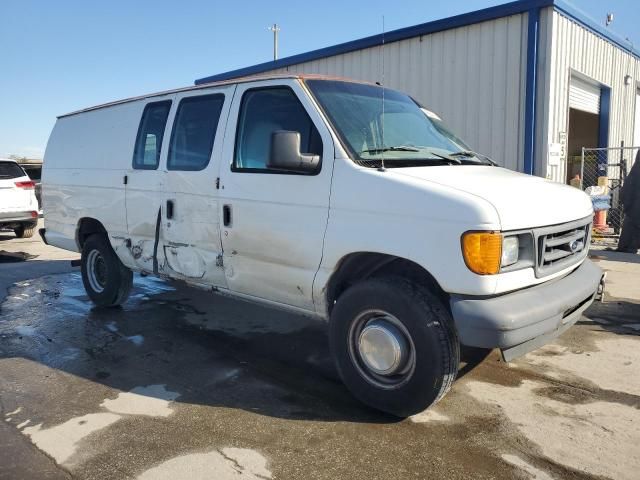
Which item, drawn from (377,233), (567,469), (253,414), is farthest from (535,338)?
(253,414)

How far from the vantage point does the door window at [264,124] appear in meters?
3.79

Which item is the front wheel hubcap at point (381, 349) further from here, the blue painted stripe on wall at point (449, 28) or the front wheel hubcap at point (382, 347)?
the blue painted stripe on wall at point (449, 28)

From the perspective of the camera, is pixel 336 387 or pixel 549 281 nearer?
pixel 549 281

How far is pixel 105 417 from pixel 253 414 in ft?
3.14

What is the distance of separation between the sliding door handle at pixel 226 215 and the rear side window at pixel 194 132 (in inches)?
17.7

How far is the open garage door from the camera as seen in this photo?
11.3 metres

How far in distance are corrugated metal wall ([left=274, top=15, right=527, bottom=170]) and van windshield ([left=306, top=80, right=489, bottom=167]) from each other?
6.09 metres

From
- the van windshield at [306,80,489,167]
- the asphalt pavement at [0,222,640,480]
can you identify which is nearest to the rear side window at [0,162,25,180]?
the asphalt pavement at [0,222,640,480]

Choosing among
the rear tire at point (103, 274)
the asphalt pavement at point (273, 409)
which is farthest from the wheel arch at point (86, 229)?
the asphalt pavement at point (273, 409)

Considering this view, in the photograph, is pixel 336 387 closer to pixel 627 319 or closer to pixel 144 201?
pixel 144 201

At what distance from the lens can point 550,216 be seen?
3.23m

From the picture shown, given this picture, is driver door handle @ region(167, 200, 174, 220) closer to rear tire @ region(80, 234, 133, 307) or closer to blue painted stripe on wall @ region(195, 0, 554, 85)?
rear tire @ region(80, 234, 133, 307)

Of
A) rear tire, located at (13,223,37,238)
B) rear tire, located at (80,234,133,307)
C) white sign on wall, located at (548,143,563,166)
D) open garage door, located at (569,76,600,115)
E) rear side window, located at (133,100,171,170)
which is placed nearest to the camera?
rear side window, located at (133,100,171,170)

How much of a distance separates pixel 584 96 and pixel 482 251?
10889 millimetres
